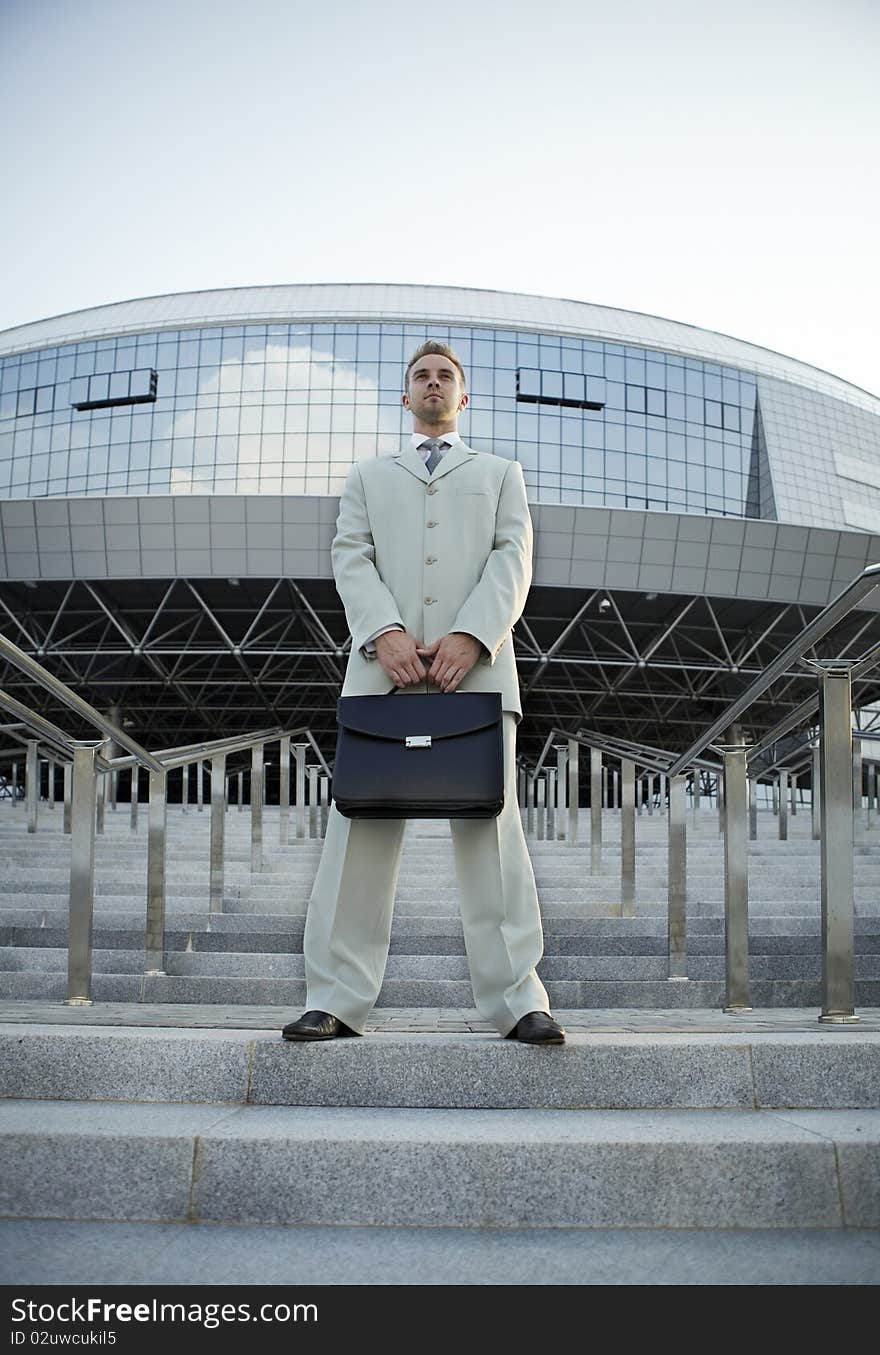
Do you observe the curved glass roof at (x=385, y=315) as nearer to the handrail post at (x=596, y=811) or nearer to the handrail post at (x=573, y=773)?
the handrail post at (x=573, y=773)

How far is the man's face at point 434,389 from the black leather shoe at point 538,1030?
1733mm

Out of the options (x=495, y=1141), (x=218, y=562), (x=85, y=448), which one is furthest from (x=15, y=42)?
(x=85, y=448)

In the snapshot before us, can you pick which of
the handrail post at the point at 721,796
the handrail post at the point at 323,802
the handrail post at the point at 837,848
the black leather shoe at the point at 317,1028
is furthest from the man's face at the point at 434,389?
the handrail post at the point at 323,802

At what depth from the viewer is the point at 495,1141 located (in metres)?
2.61

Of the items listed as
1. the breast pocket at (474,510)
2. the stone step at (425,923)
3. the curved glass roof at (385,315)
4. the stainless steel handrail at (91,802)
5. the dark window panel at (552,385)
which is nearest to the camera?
the breast pocket at (474,510)

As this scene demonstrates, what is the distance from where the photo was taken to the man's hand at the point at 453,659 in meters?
3.31

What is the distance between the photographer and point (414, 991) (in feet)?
16.8

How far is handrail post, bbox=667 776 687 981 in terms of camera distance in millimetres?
5676

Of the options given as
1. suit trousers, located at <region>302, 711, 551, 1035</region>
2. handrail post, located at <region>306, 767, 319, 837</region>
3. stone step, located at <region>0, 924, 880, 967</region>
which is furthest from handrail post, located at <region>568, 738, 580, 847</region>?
suit trousers, located at <region>302, 711, 551, 1035</region>

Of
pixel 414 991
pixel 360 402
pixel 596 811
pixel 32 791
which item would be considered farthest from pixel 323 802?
pixel 360 402

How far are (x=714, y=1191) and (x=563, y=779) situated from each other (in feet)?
32.8

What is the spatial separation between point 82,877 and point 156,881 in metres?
0.83

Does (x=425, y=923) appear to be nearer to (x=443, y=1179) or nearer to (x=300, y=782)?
(x=443, y=1179)
